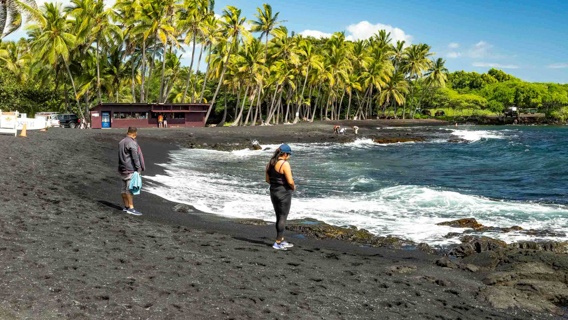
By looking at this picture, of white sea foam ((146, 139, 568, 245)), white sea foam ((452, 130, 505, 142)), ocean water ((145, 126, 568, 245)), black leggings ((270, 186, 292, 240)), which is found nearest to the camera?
black leggings ((270, 186, 292, 240))

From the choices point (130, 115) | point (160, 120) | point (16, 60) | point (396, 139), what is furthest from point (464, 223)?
point (16, 60)

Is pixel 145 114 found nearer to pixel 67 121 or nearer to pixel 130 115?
pixel 130 115

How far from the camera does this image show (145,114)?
1905 inches

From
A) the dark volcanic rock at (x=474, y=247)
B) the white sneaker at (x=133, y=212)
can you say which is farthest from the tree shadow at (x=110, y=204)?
the dark volcanic rock at (x=474, y=247)

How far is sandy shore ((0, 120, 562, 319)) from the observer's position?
222 inches

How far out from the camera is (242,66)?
186 feet

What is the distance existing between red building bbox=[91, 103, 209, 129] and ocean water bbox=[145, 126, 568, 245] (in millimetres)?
14921

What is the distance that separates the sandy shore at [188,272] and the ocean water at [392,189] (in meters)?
2.81

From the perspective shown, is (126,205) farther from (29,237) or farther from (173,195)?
(173,195)

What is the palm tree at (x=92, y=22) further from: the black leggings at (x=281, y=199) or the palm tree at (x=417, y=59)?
the palm tree at (x=417, y=59)

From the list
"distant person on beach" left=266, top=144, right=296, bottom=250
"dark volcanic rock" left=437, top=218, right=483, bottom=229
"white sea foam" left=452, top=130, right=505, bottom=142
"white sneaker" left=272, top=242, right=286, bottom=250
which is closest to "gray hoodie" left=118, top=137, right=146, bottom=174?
"distant person on beach" left=266, top=144, right=296, bottom=250

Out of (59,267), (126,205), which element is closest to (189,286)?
(59,267)

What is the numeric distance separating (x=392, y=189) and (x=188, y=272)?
12.9m

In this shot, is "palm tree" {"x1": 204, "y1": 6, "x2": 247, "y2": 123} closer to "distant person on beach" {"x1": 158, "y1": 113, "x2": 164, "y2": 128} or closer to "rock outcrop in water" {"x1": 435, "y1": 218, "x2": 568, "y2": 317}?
"distant person on beach" {"x1": 158, "y1": 113, "x2": 164, "y2": 128}
